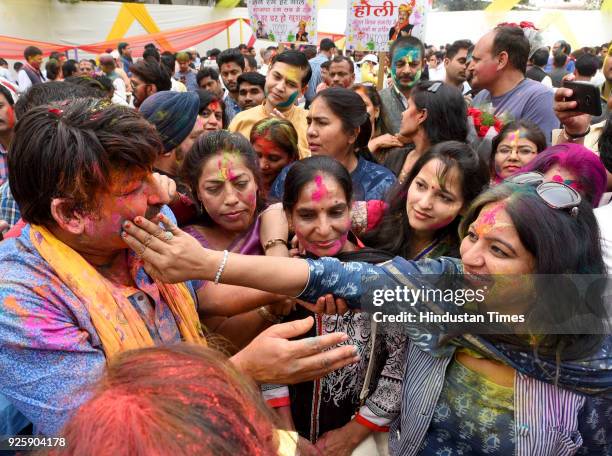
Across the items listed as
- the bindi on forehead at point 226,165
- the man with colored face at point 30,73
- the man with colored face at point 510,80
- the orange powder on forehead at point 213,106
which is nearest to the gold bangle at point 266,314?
the bindi on forehead at point 226,165

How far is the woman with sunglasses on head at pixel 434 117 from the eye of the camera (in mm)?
3246

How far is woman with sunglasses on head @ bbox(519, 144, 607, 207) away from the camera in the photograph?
222cm

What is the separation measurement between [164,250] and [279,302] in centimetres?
62

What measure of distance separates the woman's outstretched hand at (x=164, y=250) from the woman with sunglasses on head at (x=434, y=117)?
2031 mm

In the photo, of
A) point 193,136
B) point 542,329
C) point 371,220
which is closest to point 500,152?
point 371,220

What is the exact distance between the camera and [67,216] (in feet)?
4.37

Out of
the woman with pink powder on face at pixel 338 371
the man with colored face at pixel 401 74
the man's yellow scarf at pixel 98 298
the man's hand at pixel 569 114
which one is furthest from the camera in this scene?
the man with colored face at pixel 401 74

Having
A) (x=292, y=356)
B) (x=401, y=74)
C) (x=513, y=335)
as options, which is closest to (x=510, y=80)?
(x=401, y=74)

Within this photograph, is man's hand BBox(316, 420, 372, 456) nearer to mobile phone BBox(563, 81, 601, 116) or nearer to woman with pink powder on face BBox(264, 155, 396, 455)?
woman with pink powder on face BBox(264, 155, 396, 455)

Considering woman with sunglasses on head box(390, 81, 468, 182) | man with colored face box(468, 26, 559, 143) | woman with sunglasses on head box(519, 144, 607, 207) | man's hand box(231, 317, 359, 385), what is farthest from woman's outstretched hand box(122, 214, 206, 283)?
man with colored face box(468, 26, 559, 143)

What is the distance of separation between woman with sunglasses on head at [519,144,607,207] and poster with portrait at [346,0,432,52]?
3613mm

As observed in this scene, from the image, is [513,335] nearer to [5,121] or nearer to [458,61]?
[5,121]

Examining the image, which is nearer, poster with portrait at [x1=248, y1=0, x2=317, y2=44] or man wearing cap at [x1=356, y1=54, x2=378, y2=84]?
poster with portrait at [x1=248, y1=0, x2=317, y2=44]

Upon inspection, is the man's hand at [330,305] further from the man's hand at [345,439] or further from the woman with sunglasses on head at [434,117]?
the woman with sunglasses on head at [434,117]
